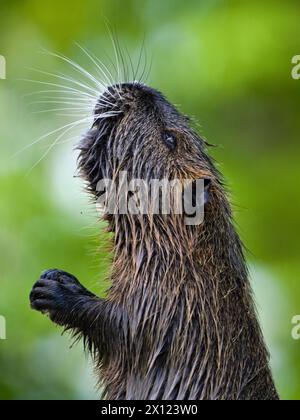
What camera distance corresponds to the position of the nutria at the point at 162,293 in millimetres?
4484

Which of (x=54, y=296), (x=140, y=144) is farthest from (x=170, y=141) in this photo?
(x=54, y=296)

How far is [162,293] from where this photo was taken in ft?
15.1

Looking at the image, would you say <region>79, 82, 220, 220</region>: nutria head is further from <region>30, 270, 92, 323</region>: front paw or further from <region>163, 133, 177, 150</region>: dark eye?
<region>30, 270, 92, 323</region>: front paw

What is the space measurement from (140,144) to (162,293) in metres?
0.74

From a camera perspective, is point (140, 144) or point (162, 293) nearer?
point (162, 293)

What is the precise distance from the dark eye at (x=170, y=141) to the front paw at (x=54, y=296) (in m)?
0.82

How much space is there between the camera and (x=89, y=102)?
4.91 metres

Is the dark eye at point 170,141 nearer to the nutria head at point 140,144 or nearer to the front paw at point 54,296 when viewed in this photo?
the nutria head at point 140,144

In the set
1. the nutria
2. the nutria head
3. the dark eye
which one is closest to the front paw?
the nutria

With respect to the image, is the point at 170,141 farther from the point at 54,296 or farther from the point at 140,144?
the point at 54,296

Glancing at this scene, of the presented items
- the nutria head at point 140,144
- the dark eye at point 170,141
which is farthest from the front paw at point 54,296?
the dark eye at point 170,141

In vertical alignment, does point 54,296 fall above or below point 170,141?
below
